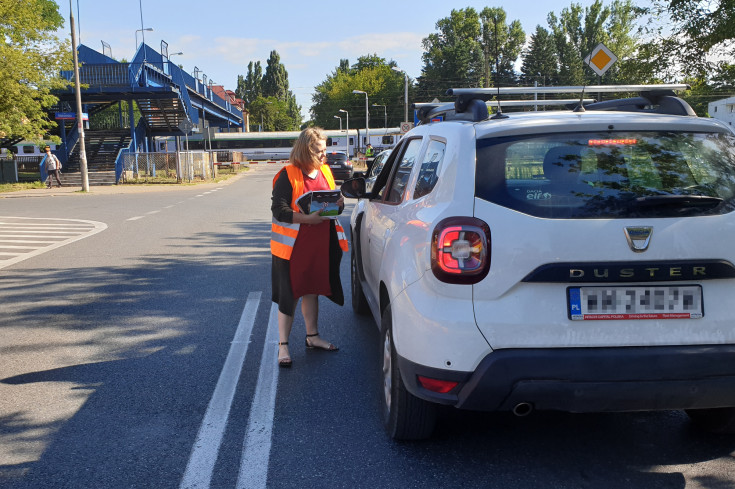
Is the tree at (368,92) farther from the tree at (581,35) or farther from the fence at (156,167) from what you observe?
the fence at (156,167)

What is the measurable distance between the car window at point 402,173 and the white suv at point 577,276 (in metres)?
0.97

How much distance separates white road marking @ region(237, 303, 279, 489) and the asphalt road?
0.01 m

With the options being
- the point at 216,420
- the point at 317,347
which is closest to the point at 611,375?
the point at 216,420

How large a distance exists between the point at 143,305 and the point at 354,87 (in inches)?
4605

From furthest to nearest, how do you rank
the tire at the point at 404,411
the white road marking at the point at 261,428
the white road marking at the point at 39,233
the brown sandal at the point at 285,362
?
the white road marking at the point at 39,233 → the brown sandal at the point at 285,362 → the tire at the point at 404,411 → the white road marking at the point at 261,428

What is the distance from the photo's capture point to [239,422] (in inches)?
153

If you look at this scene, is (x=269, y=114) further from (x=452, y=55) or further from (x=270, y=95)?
(x=452, y=55)

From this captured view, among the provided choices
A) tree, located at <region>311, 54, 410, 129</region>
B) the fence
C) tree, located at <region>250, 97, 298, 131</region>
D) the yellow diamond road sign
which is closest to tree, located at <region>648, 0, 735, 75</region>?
the yellow diamond road sign

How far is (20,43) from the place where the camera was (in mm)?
29469

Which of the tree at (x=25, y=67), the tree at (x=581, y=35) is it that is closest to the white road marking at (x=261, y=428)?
the tree at (x=25, y=67)

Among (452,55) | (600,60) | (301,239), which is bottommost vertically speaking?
(301,239)

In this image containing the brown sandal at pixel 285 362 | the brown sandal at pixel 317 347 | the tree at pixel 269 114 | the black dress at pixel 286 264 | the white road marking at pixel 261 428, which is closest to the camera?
the white road marking at pixel 261 428

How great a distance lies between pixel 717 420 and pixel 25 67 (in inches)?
1220

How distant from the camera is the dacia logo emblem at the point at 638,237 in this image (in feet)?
9.46
